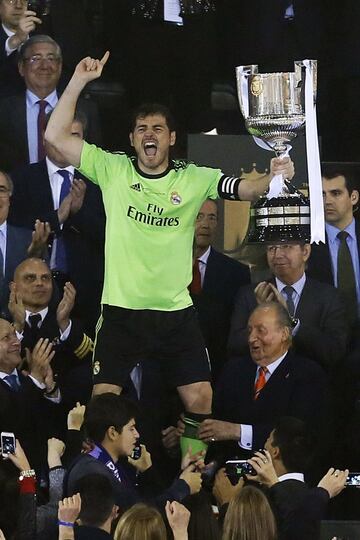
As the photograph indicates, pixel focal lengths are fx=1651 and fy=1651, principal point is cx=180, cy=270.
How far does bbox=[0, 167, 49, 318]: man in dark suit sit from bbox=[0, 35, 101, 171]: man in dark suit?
1.51 feet

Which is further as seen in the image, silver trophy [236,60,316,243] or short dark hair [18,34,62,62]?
short dark hair [18,34,62,62]

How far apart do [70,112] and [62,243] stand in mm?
1331

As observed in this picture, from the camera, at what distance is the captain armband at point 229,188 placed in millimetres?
8695

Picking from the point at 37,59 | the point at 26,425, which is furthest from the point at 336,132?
the point at 26,425

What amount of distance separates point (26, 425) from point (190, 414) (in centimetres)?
90

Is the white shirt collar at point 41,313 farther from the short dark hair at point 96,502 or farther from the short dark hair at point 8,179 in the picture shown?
the short dark hair at point 96,502

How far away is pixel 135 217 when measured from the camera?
8836 millimetres

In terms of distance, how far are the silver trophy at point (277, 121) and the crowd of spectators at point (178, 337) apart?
0.79m

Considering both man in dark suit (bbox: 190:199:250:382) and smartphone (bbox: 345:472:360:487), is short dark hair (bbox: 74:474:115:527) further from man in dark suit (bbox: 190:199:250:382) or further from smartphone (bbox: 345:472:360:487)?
man in dark suit (bbox: 190:199:250:382)

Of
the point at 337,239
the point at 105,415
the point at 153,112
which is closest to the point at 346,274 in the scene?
the point at 337,239

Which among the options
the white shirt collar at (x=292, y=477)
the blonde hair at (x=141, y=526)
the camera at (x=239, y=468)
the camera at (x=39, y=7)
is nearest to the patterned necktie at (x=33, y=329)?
the camera at (x=239, y=468)

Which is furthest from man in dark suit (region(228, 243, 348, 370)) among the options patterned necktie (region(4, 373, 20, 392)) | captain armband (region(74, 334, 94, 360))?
patterned necktie (region(4, 373, 20, 392))

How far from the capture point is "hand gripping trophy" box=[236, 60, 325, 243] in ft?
27.4

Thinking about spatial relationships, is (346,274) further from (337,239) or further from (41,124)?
(41,124)
